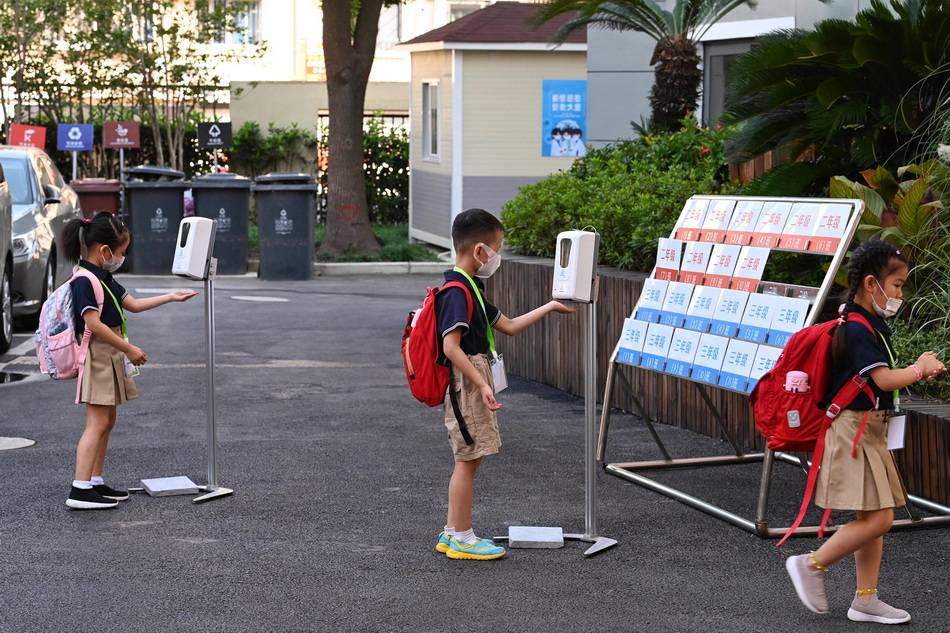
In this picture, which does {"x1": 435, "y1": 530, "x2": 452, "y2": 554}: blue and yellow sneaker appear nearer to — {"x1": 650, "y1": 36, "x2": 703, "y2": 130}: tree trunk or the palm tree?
the palm tree

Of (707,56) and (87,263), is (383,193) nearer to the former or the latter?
(707,56)

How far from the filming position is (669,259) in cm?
811

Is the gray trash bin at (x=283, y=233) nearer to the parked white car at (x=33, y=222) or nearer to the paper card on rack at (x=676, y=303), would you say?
the parked white car at (x=33, y=222)

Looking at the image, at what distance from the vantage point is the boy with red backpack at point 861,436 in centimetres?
538

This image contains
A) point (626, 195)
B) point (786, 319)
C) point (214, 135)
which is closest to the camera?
point (786, 319)

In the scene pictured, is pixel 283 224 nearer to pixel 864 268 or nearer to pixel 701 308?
pixel 701 308

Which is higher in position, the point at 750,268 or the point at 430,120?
the point at 430,120

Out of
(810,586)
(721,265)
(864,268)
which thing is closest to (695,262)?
(721,265)

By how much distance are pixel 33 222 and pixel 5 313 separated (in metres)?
1.66

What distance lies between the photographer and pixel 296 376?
11.6m

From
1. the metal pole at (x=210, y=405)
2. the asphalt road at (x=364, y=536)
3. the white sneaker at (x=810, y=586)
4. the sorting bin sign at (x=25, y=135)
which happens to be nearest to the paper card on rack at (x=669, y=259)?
the asphalt road at (x=364, y=536)

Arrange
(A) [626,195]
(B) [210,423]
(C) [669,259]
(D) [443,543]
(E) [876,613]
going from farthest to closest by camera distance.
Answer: (A) [626,195]
(C) [669,259]
(B) [210,423]
(D) [443,543]
(E) [876,613]

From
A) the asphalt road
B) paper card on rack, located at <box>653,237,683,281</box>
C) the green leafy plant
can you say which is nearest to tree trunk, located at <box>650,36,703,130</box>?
the green leafy plant

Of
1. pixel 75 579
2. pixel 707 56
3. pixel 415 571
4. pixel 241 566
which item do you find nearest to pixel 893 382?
pixel 415 571
